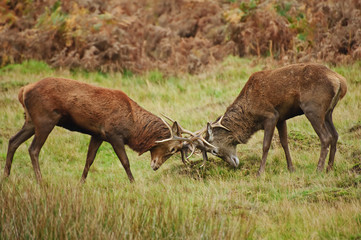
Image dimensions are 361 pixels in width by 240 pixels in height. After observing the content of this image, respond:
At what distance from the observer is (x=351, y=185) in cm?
693

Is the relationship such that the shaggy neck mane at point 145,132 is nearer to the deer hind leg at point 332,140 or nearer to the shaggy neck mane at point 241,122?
the shaggy neck mane at point 241,122

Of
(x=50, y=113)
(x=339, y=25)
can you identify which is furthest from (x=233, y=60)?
(x=50, y=113)

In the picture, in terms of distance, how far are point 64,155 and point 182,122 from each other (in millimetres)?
2987

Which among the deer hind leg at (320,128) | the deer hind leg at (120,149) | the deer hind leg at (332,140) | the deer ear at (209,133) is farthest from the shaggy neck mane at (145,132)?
the deer hind leg at (332,140)

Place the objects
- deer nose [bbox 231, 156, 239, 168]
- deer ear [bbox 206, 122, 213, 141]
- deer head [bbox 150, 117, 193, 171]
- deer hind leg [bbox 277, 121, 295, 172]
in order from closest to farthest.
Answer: deer hind leg [bbox 277, 121, 295, 172]
deer head [bbox 150, 117, 193, 171]
deer nose [bbox 231, 156, 239, 168]
deer ear [bbox 206, 122, 213, 141]

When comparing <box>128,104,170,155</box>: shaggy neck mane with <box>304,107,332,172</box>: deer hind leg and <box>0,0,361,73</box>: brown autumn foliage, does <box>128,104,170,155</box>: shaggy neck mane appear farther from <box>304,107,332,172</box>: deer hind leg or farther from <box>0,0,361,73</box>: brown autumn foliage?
<box>0,0,361,73</box>: brown autumn foliage

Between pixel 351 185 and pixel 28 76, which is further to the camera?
pixel 28 76

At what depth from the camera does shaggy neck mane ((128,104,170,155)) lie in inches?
347

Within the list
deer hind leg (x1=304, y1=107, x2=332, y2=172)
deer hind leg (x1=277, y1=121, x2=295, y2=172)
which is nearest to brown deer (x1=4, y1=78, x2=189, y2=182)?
deer hind leg (x1=277, y1=121, x2=295, y2=172)

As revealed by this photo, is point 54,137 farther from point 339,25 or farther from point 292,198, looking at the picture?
point 339,25

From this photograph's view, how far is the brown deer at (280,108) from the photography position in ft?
26.7

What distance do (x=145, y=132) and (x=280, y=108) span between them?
247cm

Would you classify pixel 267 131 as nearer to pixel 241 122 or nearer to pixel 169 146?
pixel 241 122

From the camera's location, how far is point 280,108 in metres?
8.61
